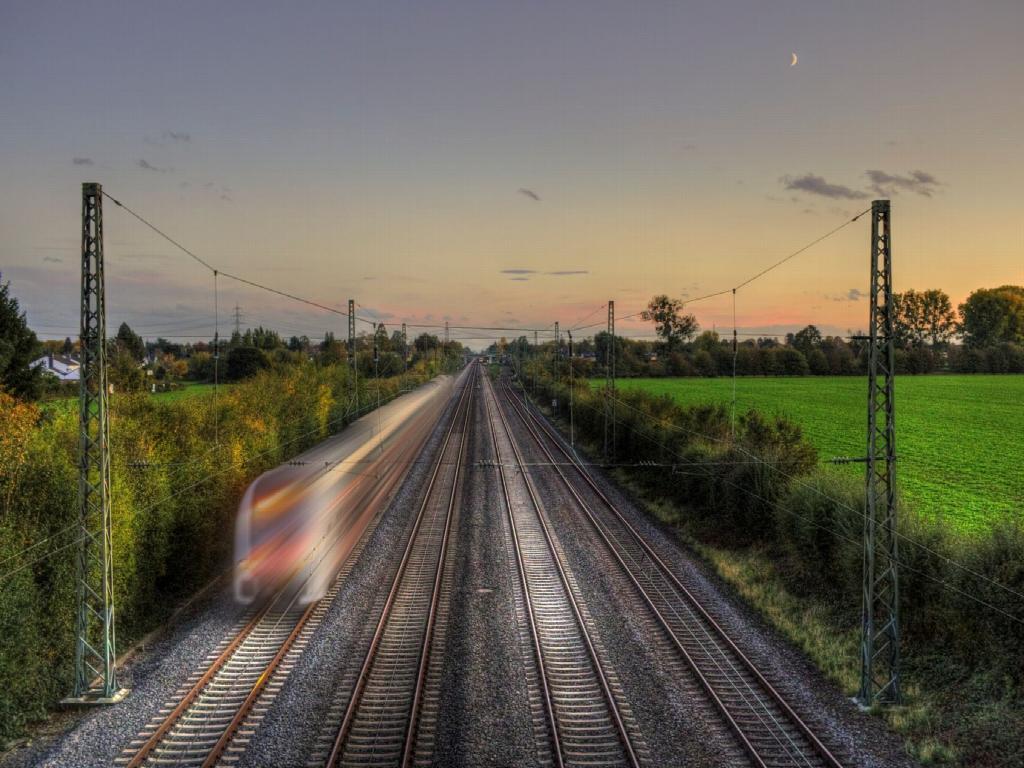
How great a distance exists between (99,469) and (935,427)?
207 ft

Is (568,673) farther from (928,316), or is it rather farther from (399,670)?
(928,316)

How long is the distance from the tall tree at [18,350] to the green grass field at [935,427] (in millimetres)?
46045

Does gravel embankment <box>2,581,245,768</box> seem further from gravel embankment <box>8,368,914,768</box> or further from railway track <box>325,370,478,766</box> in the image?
railway track <box>325,370,478,766</box>

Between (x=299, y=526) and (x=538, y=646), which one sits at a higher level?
(x=299, y=526)

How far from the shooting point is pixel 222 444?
26531 mm

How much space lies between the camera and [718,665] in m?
16.5

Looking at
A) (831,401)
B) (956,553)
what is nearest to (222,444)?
(956,553)

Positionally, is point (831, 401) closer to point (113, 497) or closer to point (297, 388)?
point (297, 388)

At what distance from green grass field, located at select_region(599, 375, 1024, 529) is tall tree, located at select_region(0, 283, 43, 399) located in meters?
46.0

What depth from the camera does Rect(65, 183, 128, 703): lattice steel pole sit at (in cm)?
1405

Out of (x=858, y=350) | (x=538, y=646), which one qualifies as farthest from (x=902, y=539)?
(x=858, y=350)

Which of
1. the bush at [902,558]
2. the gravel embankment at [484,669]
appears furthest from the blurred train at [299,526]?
the bush at [902,558]

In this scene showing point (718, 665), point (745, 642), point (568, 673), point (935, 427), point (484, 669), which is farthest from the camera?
A: point (935, 427)

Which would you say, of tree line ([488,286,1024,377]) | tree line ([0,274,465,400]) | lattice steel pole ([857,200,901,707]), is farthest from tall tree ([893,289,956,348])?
lattice steel pole ([857,200,901,707])
